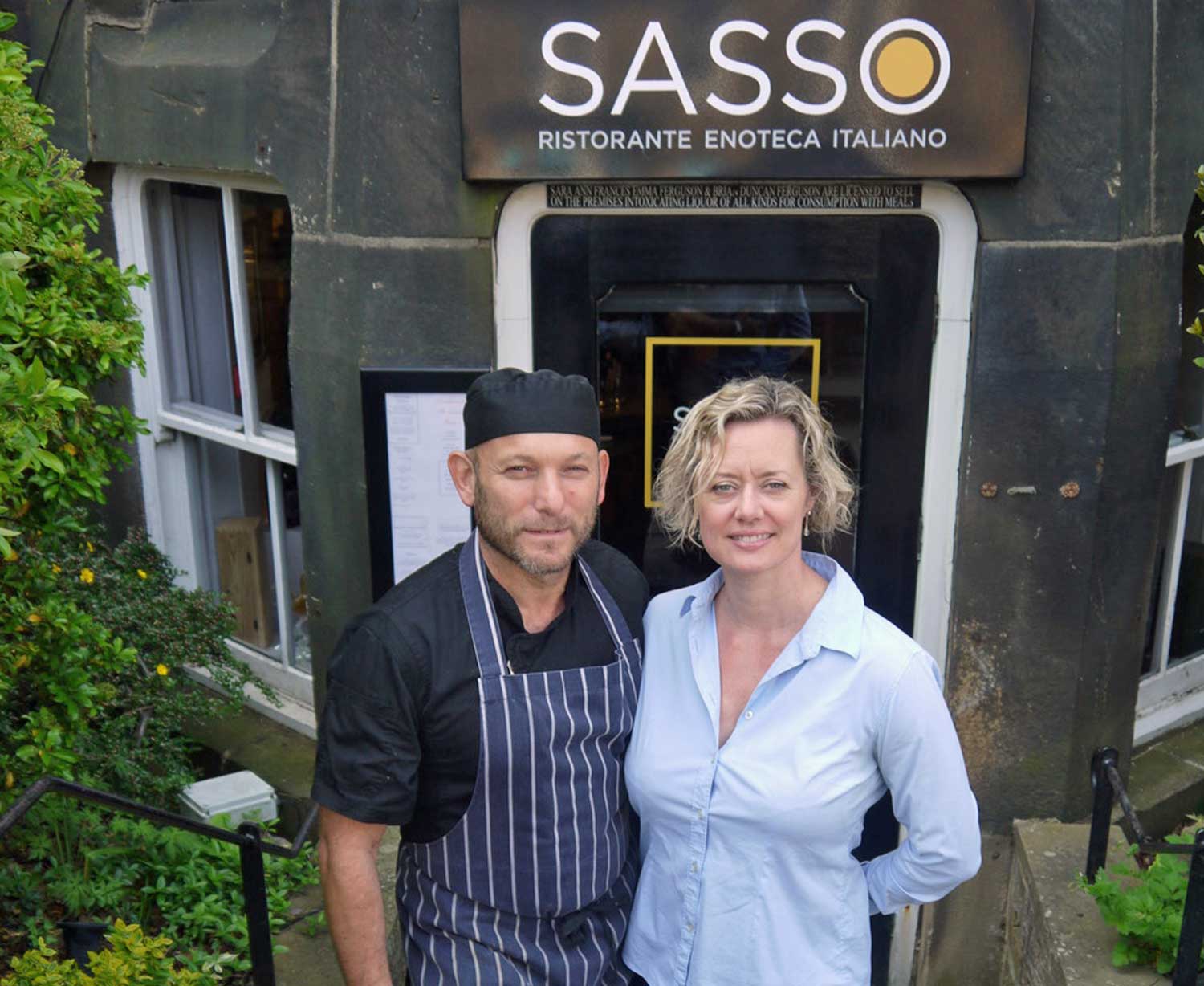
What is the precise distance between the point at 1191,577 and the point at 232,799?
395 cm

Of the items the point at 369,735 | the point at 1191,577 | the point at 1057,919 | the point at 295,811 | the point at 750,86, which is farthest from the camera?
the point at 1191,577

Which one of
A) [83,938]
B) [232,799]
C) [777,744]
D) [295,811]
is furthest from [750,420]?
[295,811]

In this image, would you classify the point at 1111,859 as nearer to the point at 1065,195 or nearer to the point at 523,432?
the point at 1065,195

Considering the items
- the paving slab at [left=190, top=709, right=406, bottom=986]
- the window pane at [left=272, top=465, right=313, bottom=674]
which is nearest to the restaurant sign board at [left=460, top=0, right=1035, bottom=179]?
the window pane at [left=272, top=465, right=313, bottom=674]

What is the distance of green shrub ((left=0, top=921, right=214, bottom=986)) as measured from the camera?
2707 mm

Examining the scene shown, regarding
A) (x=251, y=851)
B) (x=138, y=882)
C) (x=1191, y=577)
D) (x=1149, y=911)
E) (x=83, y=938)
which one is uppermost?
(x=1191, y=577)

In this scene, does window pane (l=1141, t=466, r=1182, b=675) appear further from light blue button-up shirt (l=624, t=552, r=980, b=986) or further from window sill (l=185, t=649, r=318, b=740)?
window sill (l=185, t=649, r=318, b=740)

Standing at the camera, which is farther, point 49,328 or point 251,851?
point 251,851

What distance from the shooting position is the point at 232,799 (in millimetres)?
4594

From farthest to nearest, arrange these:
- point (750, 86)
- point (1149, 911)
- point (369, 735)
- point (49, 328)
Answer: point (750, 86)
point (1149, 911)
point (49, 328)
point (369, 735)

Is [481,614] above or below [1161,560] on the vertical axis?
above

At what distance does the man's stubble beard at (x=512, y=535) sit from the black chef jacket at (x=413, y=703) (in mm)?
86

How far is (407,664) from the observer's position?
7.80 feet

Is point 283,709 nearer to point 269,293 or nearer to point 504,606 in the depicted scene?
point 269,293
